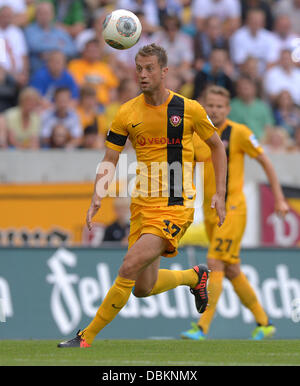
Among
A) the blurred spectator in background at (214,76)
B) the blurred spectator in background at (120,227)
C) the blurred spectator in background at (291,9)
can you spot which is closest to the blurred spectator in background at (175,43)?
the blurred spectator in background at (214,76)

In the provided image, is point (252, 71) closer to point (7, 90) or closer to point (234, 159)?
point (7, 90)

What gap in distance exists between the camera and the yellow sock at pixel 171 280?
8.94 m

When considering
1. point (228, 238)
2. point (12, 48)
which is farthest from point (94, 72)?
point (228, 238)

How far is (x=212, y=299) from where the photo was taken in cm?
1086

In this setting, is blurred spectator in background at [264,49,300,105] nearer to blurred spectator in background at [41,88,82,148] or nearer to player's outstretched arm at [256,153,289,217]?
blurred spectator in background at [41,88,82,148]

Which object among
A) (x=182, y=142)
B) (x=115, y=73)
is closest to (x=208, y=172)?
(x=182, y=142)

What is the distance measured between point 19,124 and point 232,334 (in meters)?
4.97

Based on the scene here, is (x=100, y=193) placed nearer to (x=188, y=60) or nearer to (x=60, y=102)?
(x=60, y=102)

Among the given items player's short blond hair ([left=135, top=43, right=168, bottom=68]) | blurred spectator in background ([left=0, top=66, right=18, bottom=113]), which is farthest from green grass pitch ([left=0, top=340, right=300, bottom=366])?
blurred spectator in background ([left=0, top=66, right=18, bottom=113])

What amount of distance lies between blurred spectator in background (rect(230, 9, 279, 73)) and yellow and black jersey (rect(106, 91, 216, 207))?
9.27 metres

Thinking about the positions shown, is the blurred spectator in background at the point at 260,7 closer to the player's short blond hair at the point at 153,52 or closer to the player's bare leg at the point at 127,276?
the player's short blond hair at the point at 153,52

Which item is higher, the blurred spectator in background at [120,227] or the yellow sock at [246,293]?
the blurred spectator in background at [120,227]

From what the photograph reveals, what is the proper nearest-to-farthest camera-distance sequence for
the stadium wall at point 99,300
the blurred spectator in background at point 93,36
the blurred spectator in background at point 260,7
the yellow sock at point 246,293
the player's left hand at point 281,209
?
the player's left hand at point 281,209 → the yellow sock at point 246,293 → the stadium wall at point 99,300 → the blurred spectator in background at point 93,36 → the blurred spectator in background at point 260,7

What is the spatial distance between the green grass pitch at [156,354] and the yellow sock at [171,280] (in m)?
0.57
